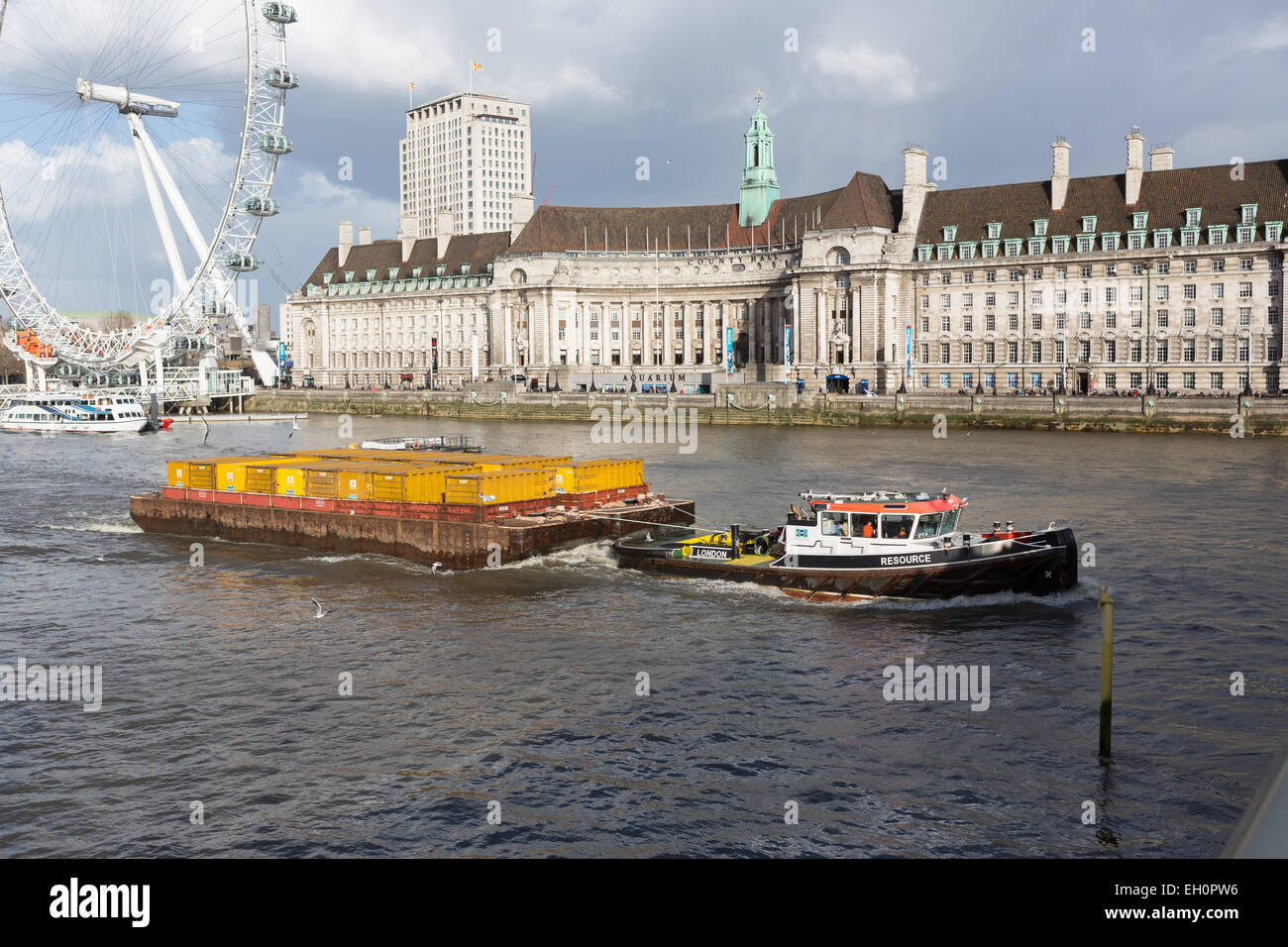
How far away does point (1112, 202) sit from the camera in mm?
114250

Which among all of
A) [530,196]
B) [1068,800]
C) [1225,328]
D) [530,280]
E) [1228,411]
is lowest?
[1068,800]

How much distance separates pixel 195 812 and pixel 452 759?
459 cm

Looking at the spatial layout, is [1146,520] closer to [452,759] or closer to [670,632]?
[670,632]

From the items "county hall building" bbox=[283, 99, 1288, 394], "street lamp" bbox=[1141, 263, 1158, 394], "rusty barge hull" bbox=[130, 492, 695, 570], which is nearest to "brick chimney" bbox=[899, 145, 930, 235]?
"county hall building" bbox=[283, 99, 1288, 394]

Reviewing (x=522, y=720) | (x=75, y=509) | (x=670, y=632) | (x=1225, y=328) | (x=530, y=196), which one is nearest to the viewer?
(x=522, y=720)

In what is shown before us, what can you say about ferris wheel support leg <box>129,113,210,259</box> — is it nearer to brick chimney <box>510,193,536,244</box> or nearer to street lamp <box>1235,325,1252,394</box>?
brick chimney <box>510,193,536,244</box>

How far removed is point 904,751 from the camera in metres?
22.0

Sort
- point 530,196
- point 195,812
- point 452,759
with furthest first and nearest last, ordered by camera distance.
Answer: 1. point 530,196
2. point 452,759
3. point 195,812

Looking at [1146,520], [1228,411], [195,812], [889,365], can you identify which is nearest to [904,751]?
[195,812]

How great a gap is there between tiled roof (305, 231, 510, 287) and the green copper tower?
37773 mm

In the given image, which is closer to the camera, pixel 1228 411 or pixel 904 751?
pixel 904 751

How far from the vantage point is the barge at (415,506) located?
140ft

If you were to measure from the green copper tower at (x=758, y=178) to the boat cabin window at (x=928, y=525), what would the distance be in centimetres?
13210

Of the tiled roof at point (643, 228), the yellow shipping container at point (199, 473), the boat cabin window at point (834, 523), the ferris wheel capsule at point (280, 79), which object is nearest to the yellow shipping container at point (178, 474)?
the yellow shipping container at point (199, 473)
